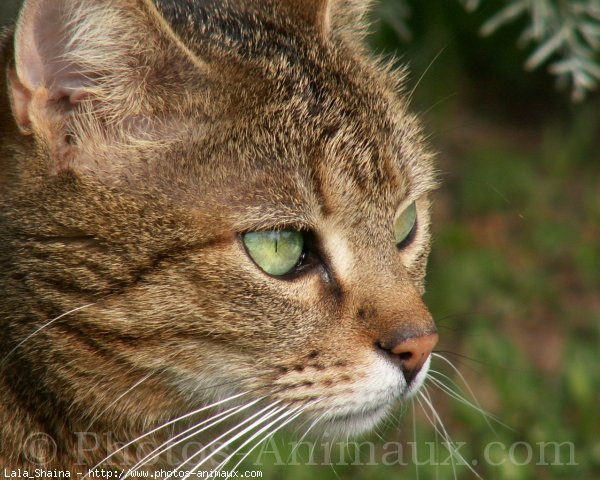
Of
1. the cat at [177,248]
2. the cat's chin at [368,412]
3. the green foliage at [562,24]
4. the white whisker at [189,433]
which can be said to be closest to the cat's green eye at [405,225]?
the cat at [177,248]

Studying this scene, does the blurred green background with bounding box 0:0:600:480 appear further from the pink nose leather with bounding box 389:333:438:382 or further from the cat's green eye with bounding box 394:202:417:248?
the pink nose leather with bounding box 389:333:438:382

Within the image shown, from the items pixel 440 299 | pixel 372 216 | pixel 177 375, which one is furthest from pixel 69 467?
pixel 440 299

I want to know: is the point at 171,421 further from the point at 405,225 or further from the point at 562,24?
the point at 562,24

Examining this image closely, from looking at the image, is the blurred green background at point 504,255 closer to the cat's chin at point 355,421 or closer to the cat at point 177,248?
the cat's chin at point 355,421

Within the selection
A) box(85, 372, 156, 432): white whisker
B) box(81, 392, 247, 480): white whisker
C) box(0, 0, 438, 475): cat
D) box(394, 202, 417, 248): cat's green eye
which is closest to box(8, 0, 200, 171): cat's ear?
box(0, 0, 438, 475): cat

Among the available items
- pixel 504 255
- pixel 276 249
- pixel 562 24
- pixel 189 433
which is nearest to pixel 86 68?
pixel 276 249

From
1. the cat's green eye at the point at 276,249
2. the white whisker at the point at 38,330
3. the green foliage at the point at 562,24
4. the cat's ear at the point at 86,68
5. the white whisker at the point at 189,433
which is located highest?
the green foliage at the point at 562,24
